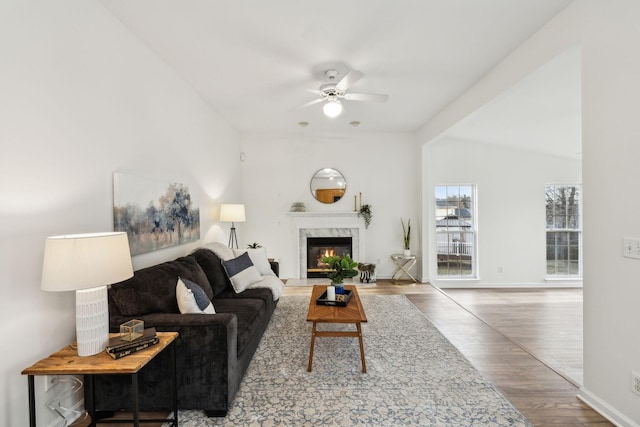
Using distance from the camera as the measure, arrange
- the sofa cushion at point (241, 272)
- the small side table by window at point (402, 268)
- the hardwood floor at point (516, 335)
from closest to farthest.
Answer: the hardwood floor at point (516, 335) → the sofa cushion at point (241, 272) → the small side table by window at point (402, 268)

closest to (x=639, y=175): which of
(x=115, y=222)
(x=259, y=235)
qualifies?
(x=115, y=222)

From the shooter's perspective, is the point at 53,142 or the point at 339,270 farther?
the point at 339,270

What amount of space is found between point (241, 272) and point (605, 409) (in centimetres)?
329

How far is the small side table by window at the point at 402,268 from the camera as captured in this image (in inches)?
233

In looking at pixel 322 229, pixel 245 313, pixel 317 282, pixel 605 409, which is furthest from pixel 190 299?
pixel 322 229

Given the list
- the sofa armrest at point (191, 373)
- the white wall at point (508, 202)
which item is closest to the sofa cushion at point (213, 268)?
the sofa armrest at point (191, 373)

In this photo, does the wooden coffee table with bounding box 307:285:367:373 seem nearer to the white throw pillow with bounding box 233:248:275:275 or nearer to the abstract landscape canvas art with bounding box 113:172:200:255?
the white throw pillow with bounding box 233:248:275:275

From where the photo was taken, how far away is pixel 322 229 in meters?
6.15

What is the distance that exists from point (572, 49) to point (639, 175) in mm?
1125

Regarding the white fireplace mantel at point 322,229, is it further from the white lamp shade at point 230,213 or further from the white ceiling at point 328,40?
the white ceiling at point 328,40

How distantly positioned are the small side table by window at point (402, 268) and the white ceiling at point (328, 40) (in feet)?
9.79

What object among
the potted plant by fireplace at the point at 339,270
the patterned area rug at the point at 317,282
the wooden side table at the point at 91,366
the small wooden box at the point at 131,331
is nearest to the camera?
the wooden side table at the point at 91,366

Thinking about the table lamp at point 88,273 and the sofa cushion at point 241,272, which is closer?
the table lamp at point 88,273

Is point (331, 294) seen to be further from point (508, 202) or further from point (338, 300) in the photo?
point (508, 202)
